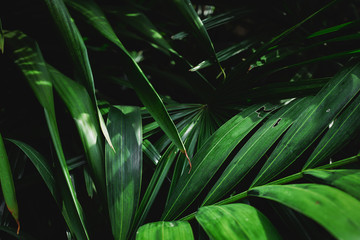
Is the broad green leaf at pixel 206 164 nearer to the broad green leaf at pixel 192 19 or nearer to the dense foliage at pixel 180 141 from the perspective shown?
the dense foliage at pixel 180 141

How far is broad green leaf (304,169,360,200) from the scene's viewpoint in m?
0.29

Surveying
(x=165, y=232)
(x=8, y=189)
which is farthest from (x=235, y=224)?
(x=8, y=189)

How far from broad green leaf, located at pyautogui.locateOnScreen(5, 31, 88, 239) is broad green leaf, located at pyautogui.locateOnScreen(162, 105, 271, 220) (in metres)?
0.13

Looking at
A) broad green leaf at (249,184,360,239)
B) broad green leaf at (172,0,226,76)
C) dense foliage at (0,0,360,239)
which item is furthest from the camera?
broad green leaf at (172,0,226,76)

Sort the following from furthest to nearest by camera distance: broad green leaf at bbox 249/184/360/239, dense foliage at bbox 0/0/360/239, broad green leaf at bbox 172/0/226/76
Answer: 1. broad green leaf at bbox 172/0/226/76
2. dense foliage at bbox 0/0/360/239
3. broad green leaf at bbox 249/184/360/239

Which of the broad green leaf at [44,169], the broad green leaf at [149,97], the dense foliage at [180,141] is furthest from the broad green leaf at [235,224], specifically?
the broad green leaf at [44,169]

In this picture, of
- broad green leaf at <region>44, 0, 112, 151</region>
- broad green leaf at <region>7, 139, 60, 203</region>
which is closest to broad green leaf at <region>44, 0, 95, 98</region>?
broad green leaf at <region>44, 0, 112, 151</region>

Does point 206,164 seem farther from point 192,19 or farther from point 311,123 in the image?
point 192,19

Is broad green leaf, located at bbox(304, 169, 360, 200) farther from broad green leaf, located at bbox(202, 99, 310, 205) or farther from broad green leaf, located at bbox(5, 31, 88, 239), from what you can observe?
broad green leaf, located at bbox(5, 31, 88, 239)

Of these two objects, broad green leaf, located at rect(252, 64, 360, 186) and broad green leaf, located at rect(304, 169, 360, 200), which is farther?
broad green leaf, located at rect(252, 64, 360, 186)

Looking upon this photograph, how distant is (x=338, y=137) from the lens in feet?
1.29

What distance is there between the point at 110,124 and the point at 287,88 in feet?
1.16

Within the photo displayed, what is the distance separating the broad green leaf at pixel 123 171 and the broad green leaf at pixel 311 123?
0.19m

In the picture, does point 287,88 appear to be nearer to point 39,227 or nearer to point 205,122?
point 205,122
